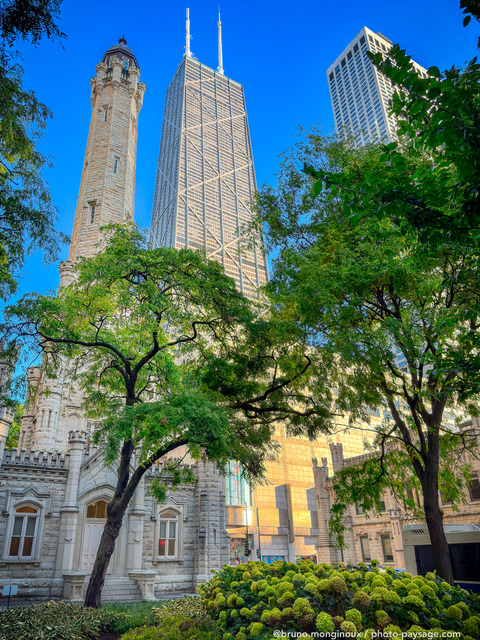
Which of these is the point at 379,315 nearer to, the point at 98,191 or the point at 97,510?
the point at 97,510

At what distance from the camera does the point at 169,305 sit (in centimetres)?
1595

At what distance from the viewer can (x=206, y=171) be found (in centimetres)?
14288

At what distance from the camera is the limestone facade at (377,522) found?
3262 centimetres

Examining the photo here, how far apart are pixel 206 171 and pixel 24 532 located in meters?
136

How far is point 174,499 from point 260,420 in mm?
9778

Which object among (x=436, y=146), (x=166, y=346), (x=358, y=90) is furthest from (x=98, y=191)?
(x=358, y=90)

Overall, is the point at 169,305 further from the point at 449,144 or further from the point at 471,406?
the point at 449,144

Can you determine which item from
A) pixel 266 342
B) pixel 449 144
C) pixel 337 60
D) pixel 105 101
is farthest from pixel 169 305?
pixel 337 60

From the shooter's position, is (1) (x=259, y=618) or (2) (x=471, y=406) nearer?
(1) (x=259, y=618)

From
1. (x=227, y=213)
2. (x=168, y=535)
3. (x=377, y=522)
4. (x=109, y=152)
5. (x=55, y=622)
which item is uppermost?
(x=227, y=213)

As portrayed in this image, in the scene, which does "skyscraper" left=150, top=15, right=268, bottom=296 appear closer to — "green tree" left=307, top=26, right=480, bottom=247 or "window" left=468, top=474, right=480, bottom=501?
"window" left=468, top=474, right=480, bottom=501

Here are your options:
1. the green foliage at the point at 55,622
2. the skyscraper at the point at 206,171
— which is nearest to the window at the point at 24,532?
the green foliage at the point at 55,622

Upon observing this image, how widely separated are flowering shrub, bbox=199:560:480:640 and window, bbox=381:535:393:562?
35.9 meters

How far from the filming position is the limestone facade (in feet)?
107
